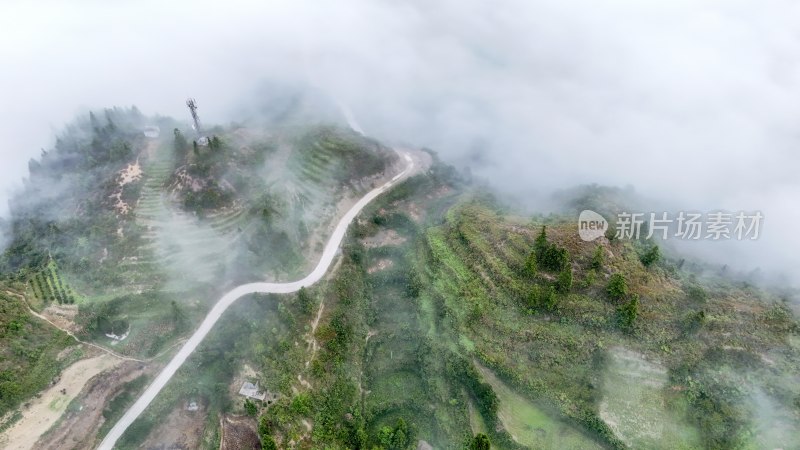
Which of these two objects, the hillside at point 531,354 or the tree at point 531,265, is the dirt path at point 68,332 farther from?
the tree at point 531,265

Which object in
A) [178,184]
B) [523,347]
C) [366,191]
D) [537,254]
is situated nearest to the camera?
[523,347]

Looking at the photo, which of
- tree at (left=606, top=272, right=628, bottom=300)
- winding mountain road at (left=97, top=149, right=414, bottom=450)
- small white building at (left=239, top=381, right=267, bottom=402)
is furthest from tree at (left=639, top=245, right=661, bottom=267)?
small white building at (left=239, top=381, right=267, bottom=402)

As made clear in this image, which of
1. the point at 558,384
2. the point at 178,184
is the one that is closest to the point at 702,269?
the point at 558,384

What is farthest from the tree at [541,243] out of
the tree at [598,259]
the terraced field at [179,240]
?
the terraced field at [179,240]

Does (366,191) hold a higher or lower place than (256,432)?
higher

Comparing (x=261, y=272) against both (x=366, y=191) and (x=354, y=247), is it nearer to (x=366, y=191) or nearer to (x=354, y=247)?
(x=354, y=247)

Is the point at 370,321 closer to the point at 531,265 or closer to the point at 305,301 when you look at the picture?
the point at 305,301
